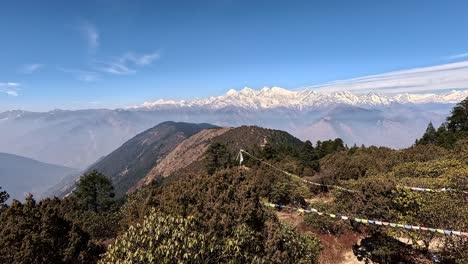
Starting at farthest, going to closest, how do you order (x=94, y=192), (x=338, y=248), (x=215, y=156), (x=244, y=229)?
(x=215, y=156)
(x=94, y=192)
(x=338, y=248)
(x=244, y=229)

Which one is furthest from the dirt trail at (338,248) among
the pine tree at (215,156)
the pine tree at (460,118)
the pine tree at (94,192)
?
the pine tree at (460,118)

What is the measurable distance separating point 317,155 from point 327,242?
80.3 m

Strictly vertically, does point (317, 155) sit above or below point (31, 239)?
below

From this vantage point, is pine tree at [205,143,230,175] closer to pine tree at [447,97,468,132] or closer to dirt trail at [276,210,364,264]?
dirt trail at [276,210,364,264]

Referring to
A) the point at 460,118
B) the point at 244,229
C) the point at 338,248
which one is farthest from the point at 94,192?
the point at 460,118

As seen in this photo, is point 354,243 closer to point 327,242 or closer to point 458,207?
point 327,242

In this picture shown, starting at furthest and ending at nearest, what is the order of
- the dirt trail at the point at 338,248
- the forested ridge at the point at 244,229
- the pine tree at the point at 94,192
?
1. the pine tree at the point at 94,192
2. the dirt trail at the point at 338,248
3. the forested ridge at the point at 244,229

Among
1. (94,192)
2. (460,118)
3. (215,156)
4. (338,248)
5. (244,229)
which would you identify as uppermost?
(244,229)

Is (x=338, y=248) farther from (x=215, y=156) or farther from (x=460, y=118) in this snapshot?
(x=460, y=118)

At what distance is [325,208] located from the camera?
35062mm

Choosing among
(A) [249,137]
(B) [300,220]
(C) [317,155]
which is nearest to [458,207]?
(B) [300,220]

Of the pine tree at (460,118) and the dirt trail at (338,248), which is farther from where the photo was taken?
the pine tree at (460,118)

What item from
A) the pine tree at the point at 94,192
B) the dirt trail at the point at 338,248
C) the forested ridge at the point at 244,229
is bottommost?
the pine tree at the point at 94,192

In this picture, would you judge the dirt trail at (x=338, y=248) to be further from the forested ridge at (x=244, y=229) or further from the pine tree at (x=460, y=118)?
the pine tree at (x=460, y=118)
